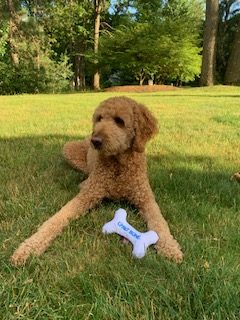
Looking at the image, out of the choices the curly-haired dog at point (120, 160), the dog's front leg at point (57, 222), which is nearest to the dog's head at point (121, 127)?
the curly-haired dog at point (120, 160)

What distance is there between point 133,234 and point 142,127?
0.85 meters

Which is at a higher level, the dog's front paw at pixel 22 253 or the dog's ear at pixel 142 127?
the dog's ear at pixel 142 127

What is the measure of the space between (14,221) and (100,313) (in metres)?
1.18

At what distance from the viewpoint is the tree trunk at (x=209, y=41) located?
1887 cm

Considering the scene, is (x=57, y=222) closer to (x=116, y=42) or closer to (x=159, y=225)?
(x=159, y=225)

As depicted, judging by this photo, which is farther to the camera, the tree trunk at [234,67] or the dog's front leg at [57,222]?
the tree trunk at [234,67]

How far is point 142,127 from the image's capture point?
9.45 ft

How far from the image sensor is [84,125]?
6.60m

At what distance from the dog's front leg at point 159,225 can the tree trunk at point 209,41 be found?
17.7m

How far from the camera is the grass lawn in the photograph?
5.72 feet

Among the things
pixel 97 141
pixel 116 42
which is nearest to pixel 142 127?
pixel 97 141

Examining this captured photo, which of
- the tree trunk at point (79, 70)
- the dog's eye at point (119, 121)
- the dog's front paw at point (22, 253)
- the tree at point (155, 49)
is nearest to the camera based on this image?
the dog's front paw at point (22, 253)

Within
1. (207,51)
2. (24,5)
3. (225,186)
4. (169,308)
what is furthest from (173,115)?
(24,5)

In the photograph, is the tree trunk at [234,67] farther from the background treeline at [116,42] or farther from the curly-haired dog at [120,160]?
the curly-haired dog at [120,160]
